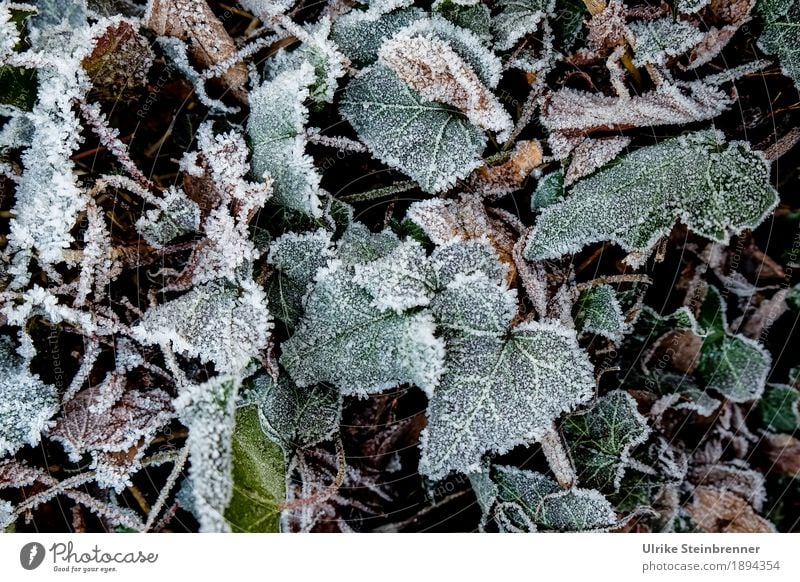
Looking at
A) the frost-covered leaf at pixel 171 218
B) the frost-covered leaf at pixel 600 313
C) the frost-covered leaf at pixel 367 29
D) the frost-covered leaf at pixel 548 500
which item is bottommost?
the frost-covered leaf at pixel 548 500

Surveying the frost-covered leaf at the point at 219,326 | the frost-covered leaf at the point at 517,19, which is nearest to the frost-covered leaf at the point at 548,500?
the frost-covered leaf at the point at 219,326

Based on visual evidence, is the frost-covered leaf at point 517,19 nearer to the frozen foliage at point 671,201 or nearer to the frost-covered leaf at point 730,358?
the frozen foliage at point 671,201

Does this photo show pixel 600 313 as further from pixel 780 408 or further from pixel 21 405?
pixel 21 405

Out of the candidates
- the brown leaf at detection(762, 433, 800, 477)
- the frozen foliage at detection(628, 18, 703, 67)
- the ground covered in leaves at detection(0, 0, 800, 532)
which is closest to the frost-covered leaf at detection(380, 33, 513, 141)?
the ground covered in leaves at detection(0, 0, 800, 532)

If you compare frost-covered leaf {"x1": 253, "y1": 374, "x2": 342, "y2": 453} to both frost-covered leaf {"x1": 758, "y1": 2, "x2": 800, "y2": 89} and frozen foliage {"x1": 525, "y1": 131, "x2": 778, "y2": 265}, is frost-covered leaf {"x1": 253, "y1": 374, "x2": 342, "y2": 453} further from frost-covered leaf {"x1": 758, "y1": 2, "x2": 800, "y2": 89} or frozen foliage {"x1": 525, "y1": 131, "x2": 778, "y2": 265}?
frost-covered leaf {"x1": 758, "y1": 2, "x2": 800, "y2": 89}

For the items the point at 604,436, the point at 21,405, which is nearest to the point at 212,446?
the point at 21,405

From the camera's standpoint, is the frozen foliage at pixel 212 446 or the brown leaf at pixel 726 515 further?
the brown leaf at pixel 726 515
